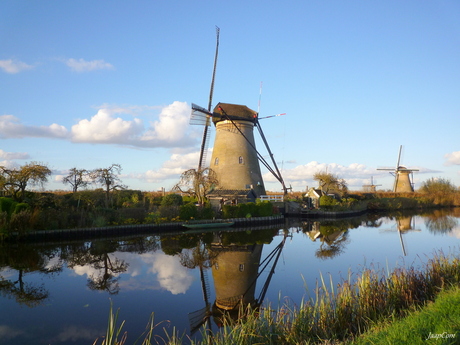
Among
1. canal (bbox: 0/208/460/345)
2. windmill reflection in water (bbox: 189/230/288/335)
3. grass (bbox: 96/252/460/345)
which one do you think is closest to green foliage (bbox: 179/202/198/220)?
canal (bbox: 0/208/460/345)

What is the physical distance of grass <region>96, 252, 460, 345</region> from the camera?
13.4 ft

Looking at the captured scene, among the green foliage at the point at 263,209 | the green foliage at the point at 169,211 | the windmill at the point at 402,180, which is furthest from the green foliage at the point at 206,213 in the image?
the windmill at the point at 402,180

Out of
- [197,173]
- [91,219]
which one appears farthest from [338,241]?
[91,219]

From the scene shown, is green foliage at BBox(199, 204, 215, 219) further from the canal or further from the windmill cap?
the windmill cap

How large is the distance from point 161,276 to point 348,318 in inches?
216

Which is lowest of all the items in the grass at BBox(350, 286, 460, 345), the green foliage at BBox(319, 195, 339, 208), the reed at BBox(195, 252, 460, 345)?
the reed at BBox(195, 252, 460, 345)

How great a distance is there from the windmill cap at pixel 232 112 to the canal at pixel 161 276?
44.9 ft

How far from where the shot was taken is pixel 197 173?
22.3 meters

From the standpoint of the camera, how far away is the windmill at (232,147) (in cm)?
2714

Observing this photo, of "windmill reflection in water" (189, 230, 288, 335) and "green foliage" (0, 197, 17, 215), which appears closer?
"windmill reflection in water" (189, 230, 288, 335)

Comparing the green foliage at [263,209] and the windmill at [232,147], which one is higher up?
the windmill at [232,147]

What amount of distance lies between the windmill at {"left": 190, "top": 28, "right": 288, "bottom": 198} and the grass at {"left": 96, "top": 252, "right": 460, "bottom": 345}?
2101 cm

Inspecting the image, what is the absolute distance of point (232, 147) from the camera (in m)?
27.4

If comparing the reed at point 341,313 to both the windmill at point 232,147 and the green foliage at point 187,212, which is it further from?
the windmill at point 232,147
